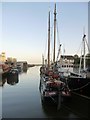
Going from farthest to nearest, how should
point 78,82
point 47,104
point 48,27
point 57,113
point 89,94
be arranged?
point 48,27, point 78,82, point 89,94, point 47,104, point 57,113

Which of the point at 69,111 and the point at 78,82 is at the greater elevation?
the point at 78,82

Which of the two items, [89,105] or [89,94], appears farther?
[89,94]

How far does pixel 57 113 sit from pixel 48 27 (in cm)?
2193

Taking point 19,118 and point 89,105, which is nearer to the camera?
point 19,118

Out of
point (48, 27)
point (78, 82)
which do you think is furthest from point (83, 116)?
point (48, 27)

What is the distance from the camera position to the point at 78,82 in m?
24.3

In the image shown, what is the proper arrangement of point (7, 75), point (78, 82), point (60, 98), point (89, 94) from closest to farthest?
point (60, 98) → point (89, 94) → point (78, 82) → point (7, 75)

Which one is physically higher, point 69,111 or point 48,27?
point 48,27

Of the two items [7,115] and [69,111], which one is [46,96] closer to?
[69,111]

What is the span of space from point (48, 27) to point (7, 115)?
74.5ft

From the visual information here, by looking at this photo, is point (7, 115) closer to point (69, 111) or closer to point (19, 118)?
point (19, 118)

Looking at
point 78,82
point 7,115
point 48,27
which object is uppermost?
point 48,27

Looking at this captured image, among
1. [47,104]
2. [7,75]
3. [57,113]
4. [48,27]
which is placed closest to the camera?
[57,113]

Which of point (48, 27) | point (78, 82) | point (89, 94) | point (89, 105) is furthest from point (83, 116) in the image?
point (48, 27)
